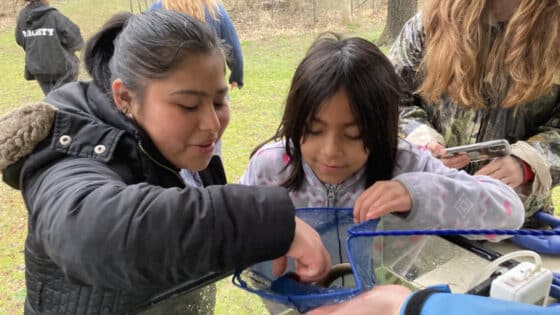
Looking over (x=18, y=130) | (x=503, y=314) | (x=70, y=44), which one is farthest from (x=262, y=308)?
(x=70, y=44)

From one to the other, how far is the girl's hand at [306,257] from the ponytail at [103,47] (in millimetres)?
614

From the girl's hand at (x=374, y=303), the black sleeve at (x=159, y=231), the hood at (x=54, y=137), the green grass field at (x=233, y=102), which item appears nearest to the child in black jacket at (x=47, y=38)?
the green grass field at (x=233, y=102)

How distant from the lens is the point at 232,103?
6.27 metres

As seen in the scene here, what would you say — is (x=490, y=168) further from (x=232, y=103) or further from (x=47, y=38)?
(x=232, y=103)

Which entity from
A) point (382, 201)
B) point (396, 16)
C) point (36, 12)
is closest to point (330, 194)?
point (382, 201)

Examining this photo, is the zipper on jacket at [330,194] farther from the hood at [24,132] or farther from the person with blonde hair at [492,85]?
the hood at [24,132]

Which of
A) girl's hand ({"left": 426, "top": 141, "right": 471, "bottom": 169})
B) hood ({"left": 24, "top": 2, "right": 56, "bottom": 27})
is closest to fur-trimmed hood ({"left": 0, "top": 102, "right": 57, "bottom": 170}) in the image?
girl's hand ({"left": 426, "top": 141, "right": 471, "bottom": 169})

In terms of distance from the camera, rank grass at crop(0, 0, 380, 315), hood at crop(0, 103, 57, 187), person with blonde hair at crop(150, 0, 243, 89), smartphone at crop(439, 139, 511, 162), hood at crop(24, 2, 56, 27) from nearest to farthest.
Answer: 1. hood at crop(0, 103, 57, 187)
2. smartphone at crop(439, 139, 511, 162)
3. grass at crop(0, 0, 380, 315)
4. person with blonde hair at crop(150, 0, 243, 89)
5. hood at crop(24, 2, 56, 27)

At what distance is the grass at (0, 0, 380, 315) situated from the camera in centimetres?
280

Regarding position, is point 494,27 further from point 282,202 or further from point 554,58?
point 282,202

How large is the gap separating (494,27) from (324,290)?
104 centimetres

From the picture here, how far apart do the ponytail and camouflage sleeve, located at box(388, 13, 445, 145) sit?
833mm

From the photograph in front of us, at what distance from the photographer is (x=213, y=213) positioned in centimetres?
78

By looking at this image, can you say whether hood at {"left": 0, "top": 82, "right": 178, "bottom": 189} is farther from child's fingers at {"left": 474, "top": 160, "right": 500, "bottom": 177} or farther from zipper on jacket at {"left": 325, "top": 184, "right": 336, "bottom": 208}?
child's fingers at {"left": 474, "top": 160, "right": 500, "bottom": 177}
